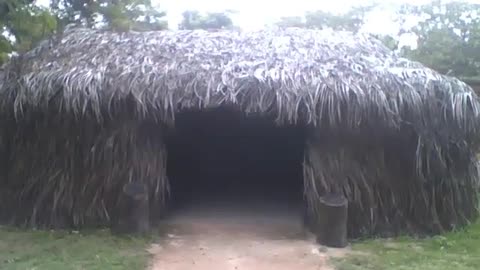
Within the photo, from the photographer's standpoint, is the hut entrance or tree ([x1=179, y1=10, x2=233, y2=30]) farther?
tree ([x1=179, y1=10, x2=233, y2=30])

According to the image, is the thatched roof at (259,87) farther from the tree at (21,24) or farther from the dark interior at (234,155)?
the dark interior at (234,155)

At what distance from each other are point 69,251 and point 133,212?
34.7 inches

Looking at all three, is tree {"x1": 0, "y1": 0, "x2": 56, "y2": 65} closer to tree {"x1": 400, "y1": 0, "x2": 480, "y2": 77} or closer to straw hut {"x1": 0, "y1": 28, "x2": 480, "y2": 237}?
straw hut {"x1": 0, "y1": 28, "x2": 480, "y2": 237}

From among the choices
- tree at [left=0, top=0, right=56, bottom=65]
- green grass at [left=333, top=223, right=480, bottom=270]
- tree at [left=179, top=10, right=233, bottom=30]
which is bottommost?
green grass at [left=333, top=223, right=480, bottom=270]

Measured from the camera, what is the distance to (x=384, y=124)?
726cm

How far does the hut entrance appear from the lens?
1038cm

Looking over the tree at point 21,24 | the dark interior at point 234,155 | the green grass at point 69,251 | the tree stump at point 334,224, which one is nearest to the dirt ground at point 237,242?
the tree stump at point 334,224

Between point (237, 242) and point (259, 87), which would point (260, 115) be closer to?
point (259, 87)

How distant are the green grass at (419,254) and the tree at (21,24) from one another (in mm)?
4028

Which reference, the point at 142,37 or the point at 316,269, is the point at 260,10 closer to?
the point at 142,37

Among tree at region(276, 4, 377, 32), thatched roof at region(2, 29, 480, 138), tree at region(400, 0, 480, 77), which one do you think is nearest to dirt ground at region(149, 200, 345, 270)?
thatched roof at region(2, 29, 480, 138)

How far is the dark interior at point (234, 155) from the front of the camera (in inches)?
428

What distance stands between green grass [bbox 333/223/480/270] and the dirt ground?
306mm

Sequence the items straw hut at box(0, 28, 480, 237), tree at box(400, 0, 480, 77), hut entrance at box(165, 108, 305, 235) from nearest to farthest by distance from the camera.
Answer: straw hut at box(0, 28, 480, 237)
hut entrance at box(165, 108, 305, 235)
tree at box(400, 0, 480, 77)
